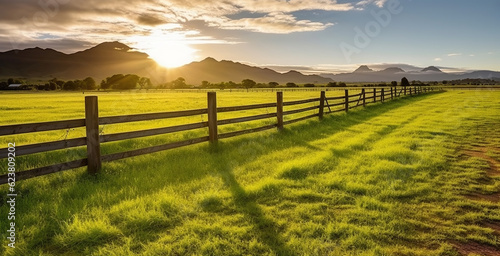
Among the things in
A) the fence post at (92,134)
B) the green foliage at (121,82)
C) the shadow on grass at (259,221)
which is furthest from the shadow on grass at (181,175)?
the green foliage at (121,82)

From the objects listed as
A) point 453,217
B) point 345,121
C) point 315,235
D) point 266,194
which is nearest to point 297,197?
point 266,194

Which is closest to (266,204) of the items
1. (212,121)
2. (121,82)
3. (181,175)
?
(181,175)

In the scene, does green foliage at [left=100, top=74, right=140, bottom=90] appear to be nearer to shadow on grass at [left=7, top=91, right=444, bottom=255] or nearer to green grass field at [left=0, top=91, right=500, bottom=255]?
shadow on grass at [left=7, top=91, right=444, bottom=255]

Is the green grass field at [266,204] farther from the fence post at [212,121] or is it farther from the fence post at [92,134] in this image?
the fence post at [212,121]

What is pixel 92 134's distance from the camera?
273 inches

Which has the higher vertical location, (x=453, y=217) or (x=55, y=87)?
(x=55, y=87)

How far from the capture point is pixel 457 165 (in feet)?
27.4

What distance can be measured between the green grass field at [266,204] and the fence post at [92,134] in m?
0.31

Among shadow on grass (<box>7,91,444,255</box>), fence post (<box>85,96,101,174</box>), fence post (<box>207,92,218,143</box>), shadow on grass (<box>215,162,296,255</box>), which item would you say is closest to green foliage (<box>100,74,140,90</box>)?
fence post (<box>207,92,218,143</box>)

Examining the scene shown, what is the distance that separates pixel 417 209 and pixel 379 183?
4.19 feet

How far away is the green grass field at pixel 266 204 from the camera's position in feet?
13.7

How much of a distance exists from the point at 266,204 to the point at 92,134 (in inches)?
166

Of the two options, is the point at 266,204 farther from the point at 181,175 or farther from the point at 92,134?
the point at 92,134

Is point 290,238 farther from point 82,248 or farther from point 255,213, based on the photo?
point 82,248
